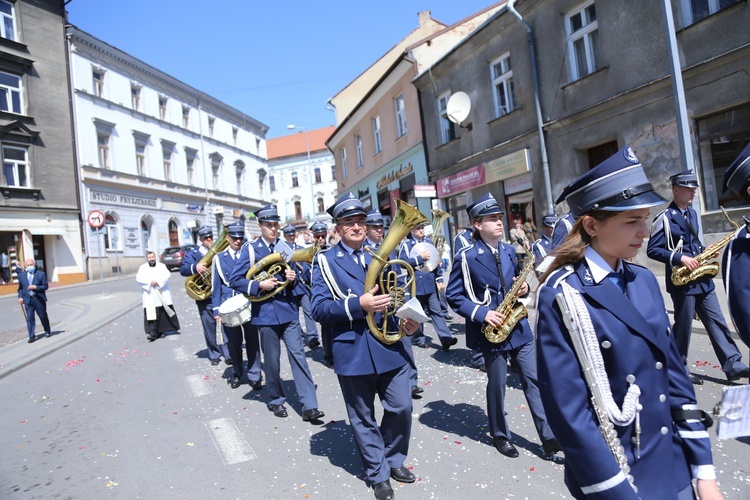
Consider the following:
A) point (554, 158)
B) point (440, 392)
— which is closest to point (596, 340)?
point (440, 392)

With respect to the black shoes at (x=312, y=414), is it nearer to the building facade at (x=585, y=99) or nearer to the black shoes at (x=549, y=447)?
the black shoes at (x=549, y=447)

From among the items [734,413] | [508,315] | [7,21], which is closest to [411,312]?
[508,315]

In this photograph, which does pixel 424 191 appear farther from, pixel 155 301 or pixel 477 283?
pixel 477 283

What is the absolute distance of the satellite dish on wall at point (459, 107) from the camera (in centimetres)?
1766

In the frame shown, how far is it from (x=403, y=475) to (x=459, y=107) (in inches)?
611

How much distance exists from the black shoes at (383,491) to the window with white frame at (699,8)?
11.3 metres

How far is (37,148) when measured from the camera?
27.5 m

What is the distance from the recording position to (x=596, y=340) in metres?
1.76

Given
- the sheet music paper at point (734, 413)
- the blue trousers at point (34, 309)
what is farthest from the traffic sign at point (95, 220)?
the sheet music paper at point (734, 413)

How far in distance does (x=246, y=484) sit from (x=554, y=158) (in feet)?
42.7

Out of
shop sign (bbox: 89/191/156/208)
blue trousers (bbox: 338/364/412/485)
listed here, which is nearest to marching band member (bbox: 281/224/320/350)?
blue trousers (bbox: 338/364/412/485)

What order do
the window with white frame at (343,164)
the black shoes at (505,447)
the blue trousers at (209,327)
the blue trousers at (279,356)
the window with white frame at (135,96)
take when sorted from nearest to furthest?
the black shoes at (505,447) → the blue trousers at (279,356) → the blue trousers at (209,327) → the window with white frame at (343,164) → the window with white frame at (135,96)

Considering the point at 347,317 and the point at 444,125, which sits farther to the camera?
the point at 444,125

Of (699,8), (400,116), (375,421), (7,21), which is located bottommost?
(375,421)
